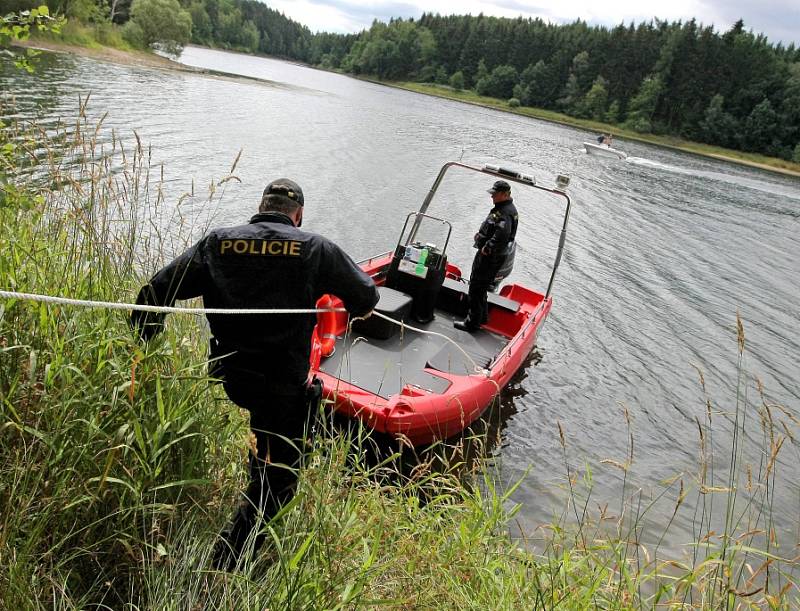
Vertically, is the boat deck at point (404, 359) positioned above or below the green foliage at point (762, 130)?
below

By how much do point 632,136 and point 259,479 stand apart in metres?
63.9

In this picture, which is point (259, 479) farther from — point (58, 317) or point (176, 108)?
point (176, 108)

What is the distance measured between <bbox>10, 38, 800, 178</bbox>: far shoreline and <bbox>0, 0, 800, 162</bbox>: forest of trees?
215cm

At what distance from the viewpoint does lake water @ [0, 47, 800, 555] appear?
21.8ft

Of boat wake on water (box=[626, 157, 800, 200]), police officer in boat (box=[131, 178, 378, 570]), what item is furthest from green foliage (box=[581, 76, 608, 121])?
police officer in boat (box=[131, 178, 378, 570])

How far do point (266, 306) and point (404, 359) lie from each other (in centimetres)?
366

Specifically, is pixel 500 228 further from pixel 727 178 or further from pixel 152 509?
pixel 727 178

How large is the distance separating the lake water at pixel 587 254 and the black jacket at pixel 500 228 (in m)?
1.97

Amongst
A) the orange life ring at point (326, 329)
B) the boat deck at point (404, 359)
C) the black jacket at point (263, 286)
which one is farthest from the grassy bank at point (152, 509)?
the orange life ring at point (326, 329)

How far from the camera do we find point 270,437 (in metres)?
2.72

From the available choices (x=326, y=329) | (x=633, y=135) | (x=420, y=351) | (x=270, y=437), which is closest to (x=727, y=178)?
(x=633, y=135)

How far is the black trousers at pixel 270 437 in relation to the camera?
2.62 m

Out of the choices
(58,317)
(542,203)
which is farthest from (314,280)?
(542,203)

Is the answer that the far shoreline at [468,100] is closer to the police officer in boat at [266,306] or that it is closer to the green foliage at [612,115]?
the green foliage at [612,115]
